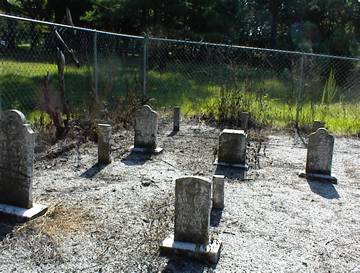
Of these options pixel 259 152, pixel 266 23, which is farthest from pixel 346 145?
pixel 266 23

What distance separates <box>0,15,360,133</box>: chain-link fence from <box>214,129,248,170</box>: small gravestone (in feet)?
9.98

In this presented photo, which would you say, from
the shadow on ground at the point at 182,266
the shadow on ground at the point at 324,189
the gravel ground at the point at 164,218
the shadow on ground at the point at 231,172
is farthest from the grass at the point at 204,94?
the shadow on ground at the point at 182,266

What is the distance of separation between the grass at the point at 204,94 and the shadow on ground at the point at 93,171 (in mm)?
2514

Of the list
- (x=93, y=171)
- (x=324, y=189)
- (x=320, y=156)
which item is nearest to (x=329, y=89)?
(x=320, y=156)

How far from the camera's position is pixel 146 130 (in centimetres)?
793

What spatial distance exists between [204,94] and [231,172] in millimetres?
7622

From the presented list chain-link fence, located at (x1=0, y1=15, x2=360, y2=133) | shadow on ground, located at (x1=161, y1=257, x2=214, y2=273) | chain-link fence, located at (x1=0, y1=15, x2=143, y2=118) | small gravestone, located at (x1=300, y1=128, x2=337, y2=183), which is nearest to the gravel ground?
shadow on ground, located at (x1=161, y1=257, x2=214, y2=273)

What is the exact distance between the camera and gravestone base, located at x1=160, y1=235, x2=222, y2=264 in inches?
160

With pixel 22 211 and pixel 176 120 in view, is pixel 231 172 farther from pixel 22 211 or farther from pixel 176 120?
pixel 22 211

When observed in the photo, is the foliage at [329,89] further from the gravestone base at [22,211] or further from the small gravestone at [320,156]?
the gravestone base at [22,211]

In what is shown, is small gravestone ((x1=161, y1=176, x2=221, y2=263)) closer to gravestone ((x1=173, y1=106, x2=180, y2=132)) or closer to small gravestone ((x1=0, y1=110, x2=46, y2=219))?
small gravestone ((x1=0, y1=110, x2=46, y2=219))

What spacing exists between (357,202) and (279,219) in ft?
4.90

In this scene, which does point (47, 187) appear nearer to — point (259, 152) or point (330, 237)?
point (330, 237)

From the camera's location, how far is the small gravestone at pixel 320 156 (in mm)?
6930
